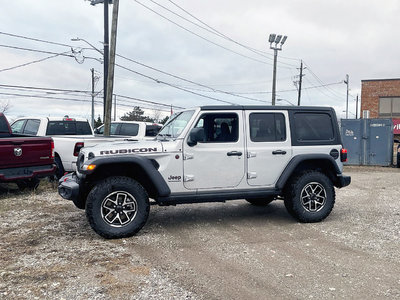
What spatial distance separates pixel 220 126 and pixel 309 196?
75.6 inches

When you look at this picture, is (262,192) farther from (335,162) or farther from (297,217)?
(335,162)

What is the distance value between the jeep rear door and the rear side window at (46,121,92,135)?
22.4 feet

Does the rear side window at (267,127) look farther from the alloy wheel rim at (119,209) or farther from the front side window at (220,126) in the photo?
the alloy wheel rim at (119,209)

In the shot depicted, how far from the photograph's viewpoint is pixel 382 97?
31.7 m

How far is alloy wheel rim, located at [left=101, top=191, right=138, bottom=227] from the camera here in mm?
5352

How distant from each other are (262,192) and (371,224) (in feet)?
6.51

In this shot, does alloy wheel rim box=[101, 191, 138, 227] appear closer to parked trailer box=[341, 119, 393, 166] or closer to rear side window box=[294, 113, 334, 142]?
rear side window box=[294, 113, 334, 142]

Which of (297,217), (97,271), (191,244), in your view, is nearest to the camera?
(97,271)

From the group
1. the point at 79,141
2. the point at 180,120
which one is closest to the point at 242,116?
the point at 180,120

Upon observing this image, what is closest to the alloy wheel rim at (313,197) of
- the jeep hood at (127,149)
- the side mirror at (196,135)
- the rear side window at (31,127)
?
the side mirror at (196,135)

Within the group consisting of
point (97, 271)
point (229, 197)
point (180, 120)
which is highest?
point (180, 120)

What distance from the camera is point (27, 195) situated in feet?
28.8

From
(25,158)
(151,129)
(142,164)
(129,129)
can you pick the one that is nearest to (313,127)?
(142,164)

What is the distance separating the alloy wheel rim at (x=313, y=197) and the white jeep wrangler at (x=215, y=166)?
2cm
